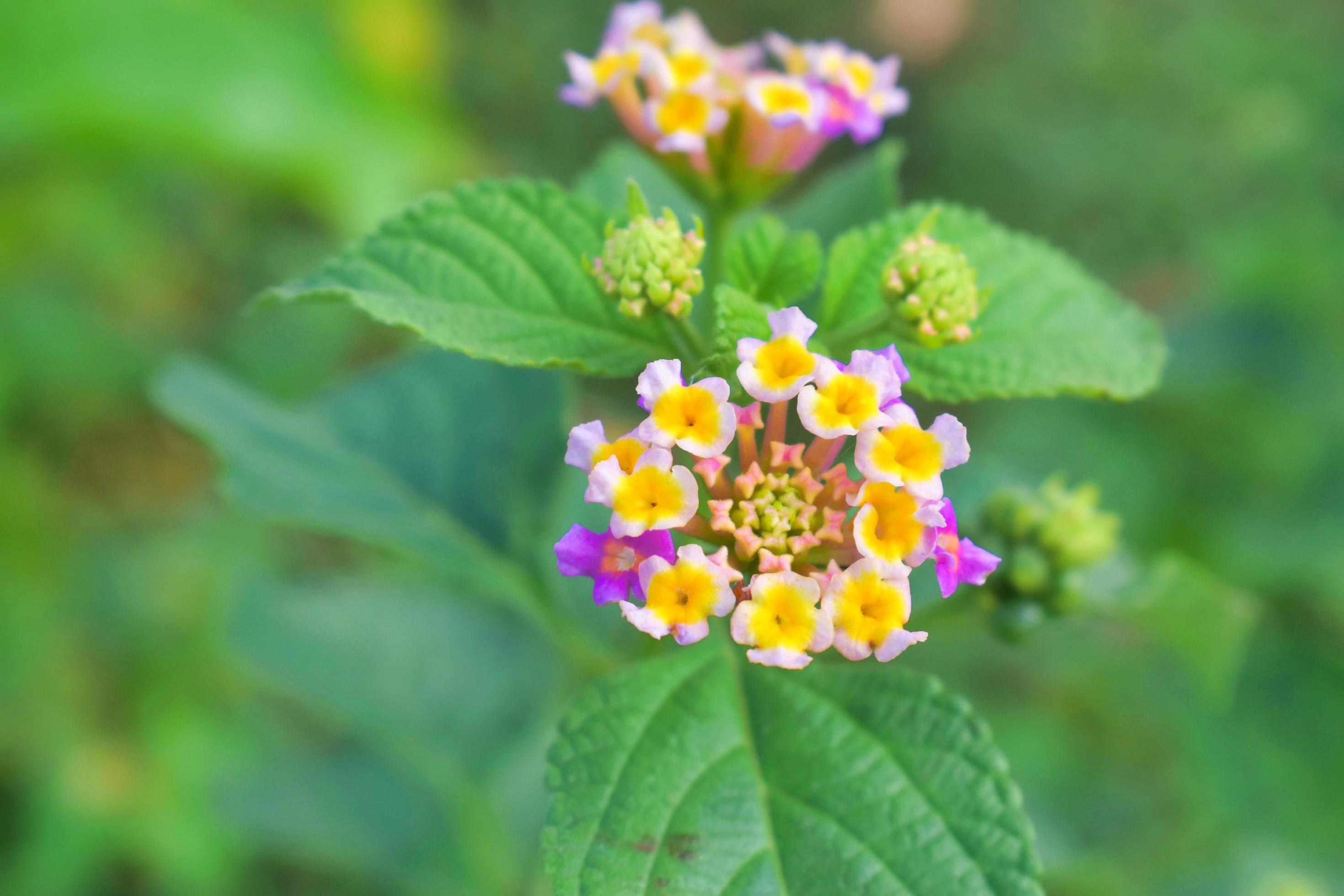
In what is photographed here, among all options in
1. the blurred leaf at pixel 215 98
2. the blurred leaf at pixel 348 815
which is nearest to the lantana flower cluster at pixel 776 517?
the blurred leaf at pixel 348 815

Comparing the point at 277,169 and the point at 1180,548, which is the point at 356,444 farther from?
the point at 1180,548

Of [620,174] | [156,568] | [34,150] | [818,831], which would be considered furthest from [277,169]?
[818,831]

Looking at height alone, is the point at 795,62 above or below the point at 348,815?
above

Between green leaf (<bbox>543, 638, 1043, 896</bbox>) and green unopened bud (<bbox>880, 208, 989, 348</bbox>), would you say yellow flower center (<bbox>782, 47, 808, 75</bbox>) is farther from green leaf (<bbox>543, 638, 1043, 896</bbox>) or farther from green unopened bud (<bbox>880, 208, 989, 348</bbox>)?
green leaf (<bbox>543, 638, 1043, 896</bbox>)

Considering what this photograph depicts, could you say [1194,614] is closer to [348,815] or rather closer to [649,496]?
[649,496]

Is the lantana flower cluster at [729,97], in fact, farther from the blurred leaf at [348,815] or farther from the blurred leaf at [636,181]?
the blurred leaf at [348,815]

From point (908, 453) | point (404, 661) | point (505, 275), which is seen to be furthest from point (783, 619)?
point (404, 661)
